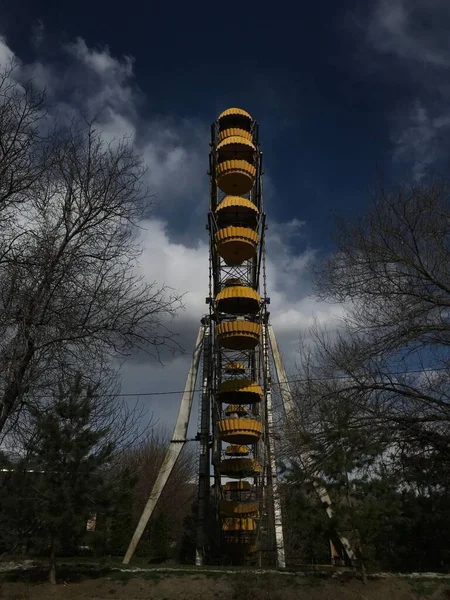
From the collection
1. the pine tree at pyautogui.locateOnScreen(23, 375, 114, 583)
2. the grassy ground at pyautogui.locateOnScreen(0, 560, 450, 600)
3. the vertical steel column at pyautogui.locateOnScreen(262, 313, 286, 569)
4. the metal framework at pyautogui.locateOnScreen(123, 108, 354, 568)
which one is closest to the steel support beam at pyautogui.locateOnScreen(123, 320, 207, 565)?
the metal framework at pyautogui.locateOnScreen(123, 108, 354, 568)

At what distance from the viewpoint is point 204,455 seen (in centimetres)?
2428

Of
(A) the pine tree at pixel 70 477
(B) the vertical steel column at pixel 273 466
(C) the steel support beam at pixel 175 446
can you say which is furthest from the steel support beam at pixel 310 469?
(C) the steel support beam at pixel 175 446

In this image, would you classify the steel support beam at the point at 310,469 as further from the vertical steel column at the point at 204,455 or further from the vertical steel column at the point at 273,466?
the vertical steel column at the point at 204,455

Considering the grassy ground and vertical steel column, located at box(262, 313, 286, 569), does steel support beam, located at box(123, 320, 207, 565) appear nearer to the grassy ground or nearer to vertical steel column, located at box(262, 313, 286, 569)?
vertical steel column, located at box(262, 313, 286, 569)

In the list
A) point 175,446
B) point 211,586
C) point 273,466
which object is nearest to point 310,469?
point 273,466

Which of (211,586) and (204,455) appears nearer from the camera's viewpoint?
(211,586)

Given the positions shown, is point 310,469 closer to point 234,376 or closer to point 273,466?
point 273,466

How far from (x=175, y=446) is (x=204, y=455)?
4.71ft

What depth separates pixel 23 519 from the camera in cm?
1236

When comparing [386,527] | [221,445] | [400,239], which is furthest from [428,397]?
[221,445]

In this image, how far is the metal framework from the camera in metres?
22.1

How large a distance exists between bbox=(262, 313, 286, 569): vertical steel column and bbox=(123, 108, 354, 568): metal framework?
49mm

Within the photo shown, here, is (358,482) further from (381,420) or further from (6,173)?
(6,173)

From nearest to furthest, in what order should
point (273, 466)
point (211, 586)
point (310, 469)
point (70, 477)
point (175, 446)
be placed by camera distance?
point (310, 469)
point (70, 477)
point (211, 586)
point (273, 466)
point (175, 446)
